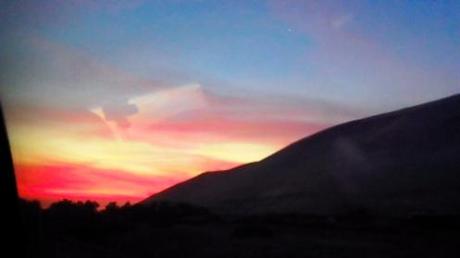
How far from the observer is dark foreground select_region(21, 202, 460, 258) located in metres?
13.0

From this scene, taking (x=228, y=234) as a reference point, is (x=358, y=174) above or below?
above

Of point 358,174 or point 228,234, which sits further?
Answer: point 358,174

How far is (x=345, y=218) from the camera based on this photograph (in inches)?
806

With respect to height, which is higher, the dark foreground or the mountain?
the mountain

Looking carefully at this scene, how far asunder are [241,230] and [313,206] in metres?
10.5

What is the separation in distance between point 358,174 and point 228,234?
14.3m

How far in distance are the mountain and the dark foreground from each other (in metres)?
2.84

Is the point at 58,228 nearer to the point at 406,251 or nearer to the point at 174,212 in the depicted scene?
the point at 174,212

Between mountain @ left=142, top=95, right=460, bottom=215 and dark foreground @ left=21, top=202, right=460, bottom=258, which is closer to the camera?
dark foreground @ left=21, top=202, right=460, bottom=258

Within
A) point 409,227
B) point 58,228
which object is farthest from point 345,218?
point 58,228

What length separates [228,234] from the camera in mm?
16312

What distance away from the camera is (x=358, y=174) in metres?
29.3

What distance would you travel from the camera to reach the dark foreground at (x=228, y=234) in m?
13.0

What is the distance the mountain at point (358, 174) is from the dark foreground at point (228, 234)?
2.84 meters
